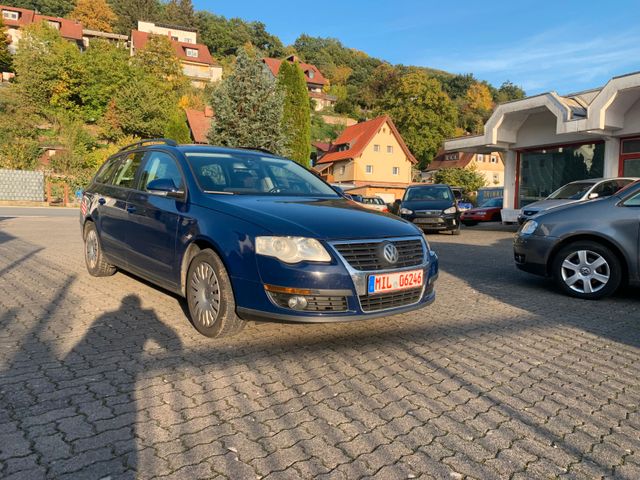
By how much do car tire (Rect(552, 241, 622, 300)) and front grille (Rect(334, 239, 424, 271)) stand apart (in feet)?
9.99

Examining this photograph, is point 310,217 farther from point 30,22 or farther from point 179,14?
point 179,14

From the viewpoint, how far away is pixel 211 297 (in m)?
3.94

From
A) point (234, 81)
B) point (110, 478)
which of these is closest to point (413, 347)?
point (110, 478)

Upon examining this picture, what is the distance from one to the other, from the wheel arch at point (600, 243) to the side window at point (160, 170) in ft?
15.3

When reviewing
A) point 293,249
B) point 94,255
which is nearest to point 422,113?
point 94,255

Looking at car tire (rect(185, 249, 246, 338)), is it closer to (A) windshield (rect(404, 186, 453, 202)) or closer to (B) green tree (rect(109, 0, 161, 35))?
(A) windshield (rect(404, 186, 453, 202))

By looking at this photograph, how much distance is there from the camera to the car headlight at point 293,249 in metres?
3.48

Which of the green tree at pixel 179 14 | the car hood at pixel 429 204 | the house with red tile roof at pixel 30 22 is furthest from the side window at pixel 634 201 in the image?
the green tree at pixel 179 14

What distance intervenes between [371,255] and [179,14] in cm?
10680

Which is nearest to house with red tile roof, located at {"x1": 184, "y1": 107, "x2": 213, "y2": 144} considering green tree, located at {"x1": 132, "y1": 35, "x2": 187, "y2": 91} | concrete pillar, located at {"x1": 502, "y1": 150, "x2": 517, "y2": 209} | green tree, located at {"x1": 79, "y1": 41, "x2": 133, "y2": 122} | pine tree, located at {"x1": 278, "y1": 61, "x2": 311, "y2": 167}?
green tree, located at {"x1": 79, "y1": 41, "x2": 133, "y2": 122}

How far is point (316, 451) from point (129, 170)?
4438 millimetres

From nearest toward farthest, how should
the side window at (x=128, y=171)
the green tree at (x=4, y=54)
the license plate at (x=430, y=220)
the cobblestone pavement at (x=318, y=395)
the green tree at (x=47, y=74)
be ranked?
the cobblestone pavement at (x=318, y=395) < the side window at (x=128, y=171) < the license plate at (x=430, y=220) < the green tree at (x=47, y=74) < the green tree at (x=4, y=54)

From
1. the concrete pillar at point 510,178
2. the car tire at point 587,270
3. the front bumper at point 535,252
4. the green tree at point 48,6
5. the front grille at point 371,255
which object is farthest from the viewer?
the green tree at point 48,6

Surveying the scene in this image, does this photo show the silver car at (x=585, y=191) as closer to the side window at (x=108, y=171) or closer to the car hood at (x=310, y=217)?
the car hood at (x=310, y=217)
